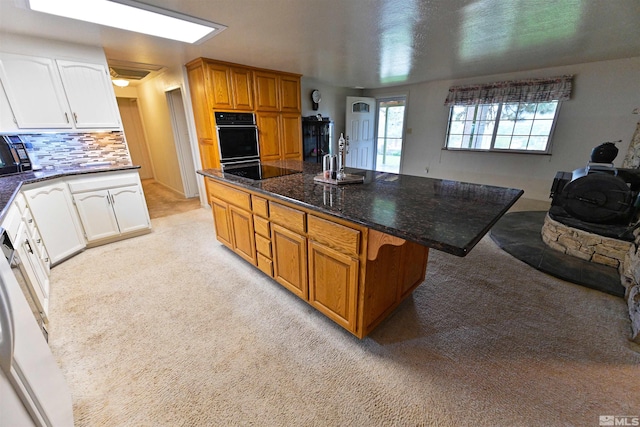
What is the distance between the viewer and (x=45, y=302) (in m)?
1.82

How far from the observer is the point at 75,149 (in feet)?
9.83

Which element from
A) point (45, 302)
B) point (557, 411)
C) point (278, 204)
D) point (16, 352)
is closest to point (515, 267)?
point (557, 411)

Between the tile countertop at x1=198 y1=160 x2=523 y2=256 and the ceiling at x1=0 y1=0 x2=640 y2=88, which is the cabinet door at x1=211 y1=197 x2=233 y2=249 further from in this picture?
the ceiling at x1=0 y1=0 x2=640 y2=88

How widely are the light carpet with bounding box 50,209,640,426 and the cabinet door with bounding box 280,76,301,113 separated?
10.2ft

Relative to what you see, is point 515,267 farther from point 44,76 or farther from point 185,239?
point 44,76

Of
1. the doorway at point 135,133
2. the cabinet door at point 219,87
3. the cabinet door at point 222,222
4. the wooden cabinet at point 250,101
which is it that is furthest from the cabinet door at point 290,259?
the doorway at point 135,133

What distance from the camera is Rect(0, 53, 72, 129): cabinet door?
2.34 meters

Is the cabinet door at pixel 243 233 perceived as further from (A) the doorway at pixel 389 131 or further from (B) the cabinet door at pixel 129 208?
(A) the doorway at pixel 389 131

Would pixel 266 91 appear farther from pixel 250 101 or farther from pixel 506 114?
pixel 506 114

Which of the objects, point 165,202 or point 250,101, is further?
point 165,202

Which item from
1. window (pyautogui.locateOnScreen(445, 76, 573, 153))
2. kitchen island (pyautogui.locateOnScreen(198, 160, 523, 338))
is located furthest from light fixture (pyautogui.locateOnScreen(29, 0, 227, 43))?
window (pyautogui.locateOnScreen(445, 76, 573, 153))

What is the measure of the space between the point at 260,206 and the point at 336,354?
3.77 feet

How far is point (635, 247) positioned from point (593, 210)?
0.58m

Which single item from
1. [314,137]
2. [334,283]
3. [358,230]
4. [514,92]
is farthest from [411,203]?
[514,92]
